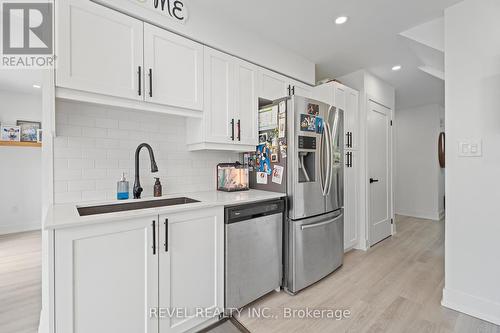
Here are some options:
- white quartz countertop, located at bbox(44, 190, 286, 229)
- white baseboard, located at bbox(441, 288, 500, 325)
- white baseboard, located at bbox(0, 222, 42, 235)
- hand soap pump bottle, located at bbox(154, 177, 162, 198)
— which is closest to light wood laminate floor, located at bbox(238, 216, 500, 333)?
white baseboard, located at bbox(441, 288, 500, 325)

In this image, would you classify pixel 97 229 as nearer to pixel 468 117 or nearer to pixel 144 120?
pixel 144 120

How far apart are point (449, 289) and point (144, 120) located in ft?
9.63

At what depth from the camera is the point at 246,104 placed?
229cm

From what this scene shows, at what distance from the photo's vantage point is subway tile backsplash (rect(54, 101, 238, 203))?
165cm

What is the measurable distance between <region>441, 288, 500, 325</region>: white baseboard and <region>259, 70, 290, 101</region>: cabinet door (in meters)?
2.37

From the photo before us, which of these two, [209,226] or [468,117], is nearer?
[209,226]

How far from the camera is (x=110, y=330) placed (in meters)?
1.24

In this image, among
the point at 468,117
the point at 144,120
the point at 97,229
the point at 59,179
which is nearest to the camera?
the point at 97,229

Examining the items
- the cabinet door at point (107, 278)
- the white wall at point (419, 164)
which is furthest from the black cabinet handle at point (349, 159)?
the cabinet door at point (107, 278)

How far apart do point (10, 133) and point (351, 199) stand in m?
5.63

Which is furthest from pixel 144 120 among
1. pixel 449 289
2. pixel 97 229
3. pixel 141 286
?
pixel 449 289

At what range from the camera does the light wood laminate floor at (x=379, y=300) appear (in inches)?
65.3

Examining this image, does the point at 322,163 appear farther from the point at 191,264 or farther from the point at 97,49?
the point at 97,49

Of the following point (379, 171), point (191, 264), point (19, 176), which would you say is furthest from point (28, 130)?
point (379, 171)
